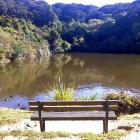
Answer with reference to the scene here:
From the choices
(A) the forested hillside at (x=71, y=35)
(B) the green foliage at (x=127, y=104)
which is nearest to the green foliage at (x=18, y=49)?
(A) the forested hillside at (x=71, y=35)

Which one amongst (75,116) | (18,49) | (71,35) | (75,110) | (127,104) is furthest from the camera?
(71,35)

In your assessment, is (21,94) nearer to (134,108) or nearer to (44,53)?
(134,108)

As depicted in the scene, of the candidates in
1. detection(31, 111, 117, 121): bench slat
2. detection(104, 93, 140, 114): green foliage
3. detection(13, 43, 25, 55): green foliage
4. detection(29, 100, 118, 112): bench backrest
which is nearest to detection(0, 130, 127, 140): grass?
detection(31, 111, 117, 121): bench slat

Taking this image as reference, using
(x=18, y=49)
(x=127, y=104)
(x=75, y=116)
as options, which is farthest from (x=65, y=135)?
(x=18, y=49)

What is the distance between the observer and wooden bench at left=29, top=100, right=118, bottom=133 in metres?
8.95

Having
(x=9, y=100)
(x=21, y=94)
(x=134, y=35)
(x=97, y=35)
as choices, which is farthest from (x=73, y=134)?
(x=97, y=35)

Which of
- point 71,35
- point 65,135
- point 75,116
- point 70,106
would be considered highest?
point 70,106

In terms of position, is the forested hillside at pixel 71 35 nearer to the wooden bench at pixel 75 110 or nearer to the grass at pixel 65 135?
the wooden bench at pixel 75 110

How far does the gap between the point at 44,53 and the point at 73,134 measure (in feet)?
262

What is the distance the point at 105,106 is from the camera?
29.3 ft

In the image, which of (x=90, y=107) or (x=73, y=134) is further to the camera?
(x=90, y=107)

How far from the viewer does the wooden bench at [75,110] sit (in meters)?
8.95

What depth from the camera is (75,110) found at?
9180 mm

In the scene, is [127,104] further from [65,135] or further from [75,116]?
[65,135]
